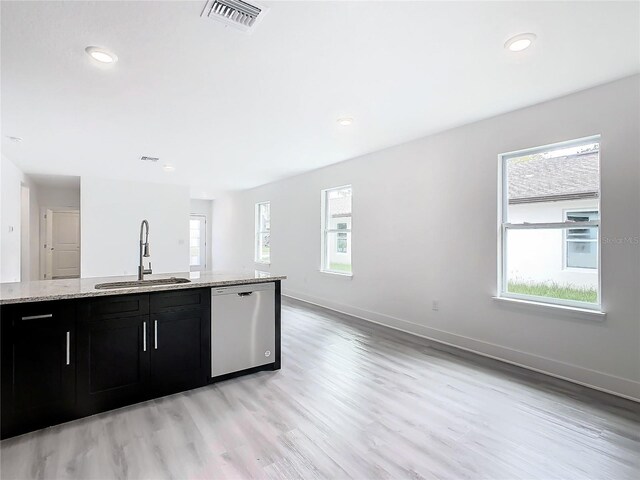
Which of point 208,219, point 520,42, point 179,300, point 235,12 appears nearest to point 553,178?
point 520,42

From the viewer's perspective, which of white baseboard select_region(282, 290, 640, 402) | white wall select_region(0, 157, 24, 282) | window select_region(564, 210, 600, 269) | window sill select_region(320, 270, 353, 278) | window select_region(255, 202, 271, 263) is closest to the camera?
white baseboard select_region(282, 290, 640, 402)

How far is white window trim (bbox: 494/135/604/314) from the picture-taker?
2.88 meters

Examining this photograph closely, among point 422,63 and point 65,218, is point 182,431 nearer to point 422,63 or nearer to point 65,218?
point 422,63

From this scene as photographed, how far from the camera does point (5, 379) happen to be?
79.4 inches

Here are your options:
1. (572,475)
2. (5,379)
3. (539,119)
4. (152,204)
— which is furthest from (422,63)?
(152,204)

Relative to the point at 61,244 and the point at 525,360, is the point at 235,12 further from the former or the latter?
the point at 61,244

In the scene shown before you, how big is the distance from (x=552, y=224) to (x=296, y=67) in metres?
2.78

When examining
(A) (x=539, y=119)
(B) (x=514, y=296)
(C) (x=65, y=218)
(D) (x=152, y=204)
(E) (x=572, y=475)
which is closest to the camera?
(E) (x=572, y=475)

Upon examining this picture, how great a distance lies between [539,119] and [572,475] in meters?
2.94

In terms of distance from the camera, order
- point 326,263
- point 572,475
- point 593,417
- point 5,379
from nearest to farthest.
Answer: point 572,475 → point 5,379 → point 593,417 → point 326,263

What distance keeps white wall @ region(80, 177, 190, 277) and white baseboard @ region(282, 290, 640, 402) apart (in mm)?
5404

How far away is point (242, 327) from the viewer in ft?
9.80

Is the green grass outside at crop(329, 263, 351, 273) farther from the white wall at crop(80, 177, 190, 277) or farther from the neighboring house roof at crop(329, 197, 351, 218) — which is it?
the white wall at crop(80, 177, 190, 277)

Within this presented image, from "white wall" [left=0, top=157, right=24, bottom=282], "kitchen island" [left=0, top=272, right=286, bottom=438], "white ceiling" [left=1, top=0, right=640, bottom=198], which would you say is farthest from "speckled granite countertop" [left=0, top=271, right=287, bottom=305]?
"white wall" [left=0, top=157, right=24, bottom=282]
